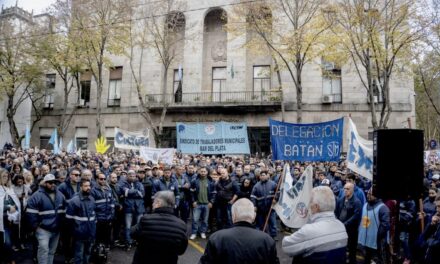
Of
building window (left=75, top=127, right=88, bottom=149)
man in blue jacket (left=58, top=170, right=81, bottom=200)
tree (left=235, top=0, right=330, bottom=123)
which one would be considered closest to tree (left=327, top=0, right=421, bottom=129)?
tree (left=235, top=0, right=330, bottom=123)

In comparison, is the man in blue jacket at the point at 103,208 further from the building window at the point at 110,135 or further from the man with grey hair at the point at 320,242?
the building window at the point at 110,135

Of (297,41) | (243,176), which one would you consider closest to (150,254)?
(243,176)

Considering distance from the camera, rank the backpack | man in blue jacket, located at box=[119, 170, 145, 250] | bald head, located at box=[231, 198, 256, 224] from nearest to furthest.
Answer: bald head, located at box=[231, 198, 256, 224], the backpack, man in blue jacket, located at box=[119, 170, 145, 250]

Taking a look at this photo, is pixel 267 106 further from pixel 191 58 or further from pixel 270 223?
pixel 270 223

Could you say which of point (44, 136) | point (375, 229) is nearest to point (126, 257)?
point (375, 229)

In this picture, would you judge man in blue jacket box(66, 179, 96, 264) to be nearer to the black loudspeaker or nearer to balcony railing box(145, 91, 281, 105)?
the black loudspeaker

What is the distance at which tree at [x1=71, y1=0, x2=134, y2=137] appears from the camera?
23672mm

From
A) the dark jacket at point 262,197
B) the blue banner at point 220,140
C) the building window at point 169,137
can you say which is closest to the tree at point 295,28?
the blue banner at point 220,140

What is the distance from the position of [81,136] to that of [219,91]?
43.4 ft

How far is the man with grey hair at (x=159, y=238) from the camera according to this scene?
3.85 metres

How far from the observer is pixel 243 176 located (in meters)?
10.5

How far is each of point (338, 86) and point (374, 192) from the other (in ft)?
70.8

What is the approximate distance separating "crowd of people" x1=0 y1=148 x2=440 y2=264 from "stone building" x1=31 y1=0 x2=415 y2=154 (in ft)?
44.1

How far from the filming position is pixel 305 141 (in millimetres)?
7715
